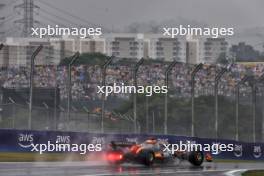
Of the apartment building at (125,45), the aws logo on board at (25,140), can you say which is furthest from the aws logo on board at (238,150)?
the apartment building at (125,45)

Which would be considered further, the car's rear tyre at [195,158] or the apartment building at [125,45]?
the apartment building at [125,45]

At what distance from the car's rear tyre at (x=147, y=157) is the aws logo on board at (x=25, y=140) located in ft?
20.2

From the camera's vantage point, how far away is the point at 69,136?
28.7 m

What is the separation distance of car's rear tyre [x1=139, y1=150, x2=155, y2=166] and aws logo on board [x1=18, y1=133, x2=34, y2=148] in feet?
20.2

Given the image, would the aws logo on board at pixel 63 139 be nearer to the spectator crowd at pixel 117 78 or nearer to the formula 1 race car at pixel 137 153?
the spectator crowd at pixel 117 78

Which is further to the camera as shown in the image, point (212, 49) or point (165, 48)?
point (212, 49)

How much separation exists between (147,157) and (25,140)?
670 centimetres

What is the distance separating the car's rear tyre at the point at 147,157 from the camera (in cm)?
2289

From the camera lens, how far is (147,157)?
23000 mm

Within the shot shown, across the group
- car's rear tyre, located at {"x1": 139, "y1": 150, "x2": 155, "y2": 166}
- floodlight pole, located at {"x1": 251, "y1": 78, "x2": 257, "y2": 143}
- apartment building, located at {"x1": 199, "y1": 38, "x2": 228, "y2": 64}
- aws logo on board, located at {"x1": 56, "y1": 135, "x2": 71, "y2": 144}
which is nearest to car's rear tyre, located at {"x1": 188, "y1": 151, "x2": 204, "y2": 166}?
car's rear tyre, located at {"x1": 139, "y1": 150, "x2": 155, "y2": 166}

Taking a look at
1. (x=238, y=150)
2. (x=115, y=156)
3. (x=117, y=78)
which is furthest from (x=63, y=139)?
(x=238, y=150)

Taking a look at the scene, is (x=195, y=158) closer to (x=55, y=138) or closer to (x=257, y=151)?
(x=55, y=138)

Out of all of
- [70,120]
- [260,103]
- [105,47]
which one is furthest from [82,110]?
[105,47]

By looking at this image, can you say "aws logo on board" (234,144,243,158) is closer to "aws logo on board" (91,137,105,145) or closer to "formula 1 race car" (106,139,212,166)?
"aws logo on board" (91,137,105,145)
